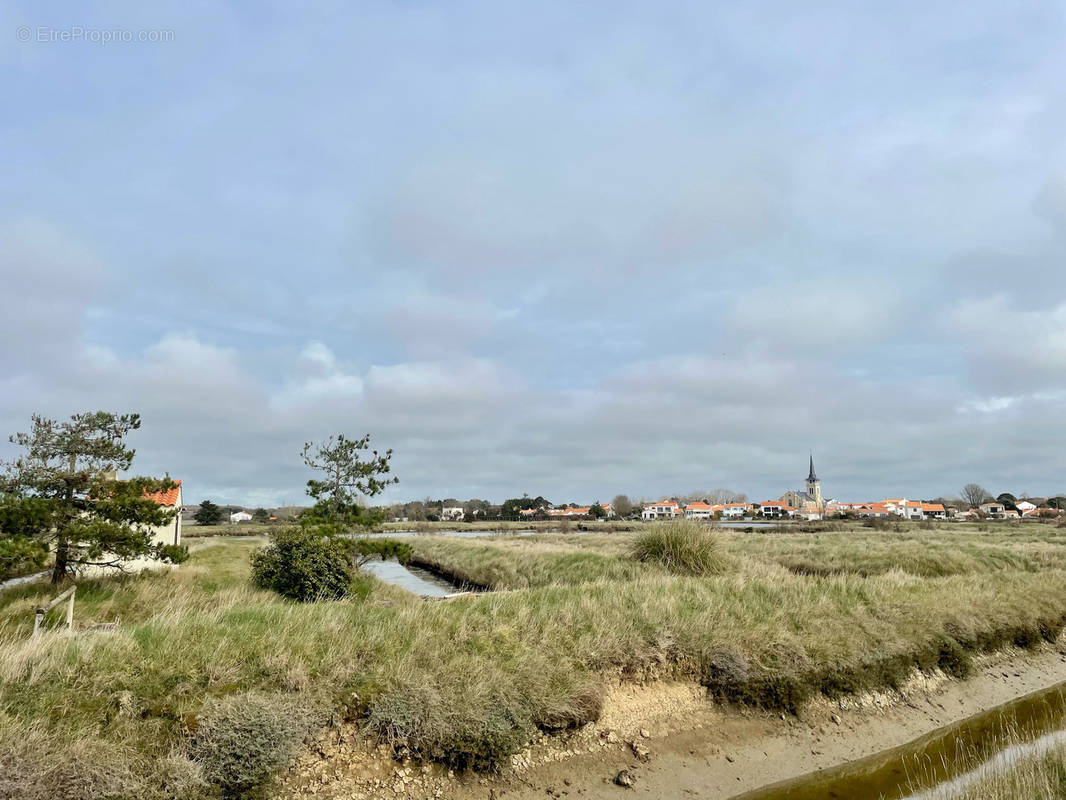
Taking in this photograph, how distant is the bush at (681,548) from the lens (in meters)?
19.5

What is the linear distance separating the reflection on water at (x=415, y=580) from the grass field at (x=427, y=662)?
41.4ft

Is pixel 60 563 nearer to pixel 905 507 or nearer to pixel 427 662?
pixel 427 662

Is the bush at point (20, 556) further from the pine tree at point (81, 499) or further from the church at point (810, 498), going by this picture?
the church at point (810, 498)

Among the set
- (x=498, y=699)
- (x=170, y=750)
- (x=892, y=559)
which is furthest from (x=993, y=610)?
(x=170, y=750)

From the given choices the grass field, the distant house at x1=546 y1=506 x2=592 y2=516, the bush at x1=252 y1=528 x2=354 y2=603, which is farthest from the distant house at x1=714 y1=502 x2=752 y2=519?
the bush at x1=252 y1=528 x2=354 y2=603

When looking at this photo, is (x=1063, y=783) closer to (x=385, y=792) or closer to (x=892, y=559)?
(x=385, y=792)

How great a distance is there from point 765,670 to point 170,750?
9049mm

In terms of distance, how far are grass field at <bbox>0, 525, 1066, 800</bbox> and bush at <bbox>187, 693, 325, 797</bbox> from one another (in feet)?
0.06

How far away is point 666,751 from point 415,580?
27380mm

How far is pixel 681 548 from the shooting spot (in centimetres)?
2006

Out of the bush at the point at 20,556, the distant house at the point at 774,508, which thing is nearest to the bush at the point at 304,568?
the bush at the point at 20,556

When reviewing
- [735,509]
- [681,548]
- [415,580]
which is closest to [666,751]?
[681,548]

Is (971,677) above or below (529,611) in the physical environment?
below

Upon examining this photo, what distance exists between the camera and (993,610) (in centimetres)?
1521
